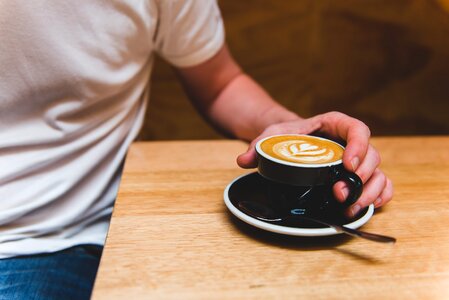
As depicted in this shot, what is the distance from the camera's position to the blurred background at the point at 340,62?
1.80m

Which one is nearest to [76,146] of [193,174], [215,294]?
[193,174]

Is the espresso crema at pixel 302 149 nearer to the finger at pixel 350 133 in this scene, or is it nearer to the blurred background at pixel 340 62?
the finger at pixel 350 133

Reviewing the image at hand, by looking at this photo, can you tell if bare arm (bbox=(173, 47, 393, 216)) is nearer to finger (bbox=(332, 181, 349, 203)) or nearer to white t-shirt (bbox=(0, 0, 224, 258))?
finger (bbox=(332, 181, 349, 203))

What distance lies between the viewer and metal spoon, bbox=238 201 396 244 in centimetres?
60

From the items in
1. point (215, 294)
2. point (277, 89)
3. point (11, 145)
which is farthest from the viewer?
point (277, 89)

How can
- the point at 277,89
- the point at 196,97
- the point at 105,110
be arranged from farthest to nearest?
the point at 277,89
the point at 196,97
the point at 105,110

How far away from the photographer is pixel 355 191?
62 cm

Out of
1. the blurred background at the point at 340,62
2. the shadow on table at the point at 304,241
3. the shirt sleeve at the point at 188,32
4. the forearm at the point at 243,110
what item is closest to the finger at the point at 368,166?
the shadow on table at the point at 304,241

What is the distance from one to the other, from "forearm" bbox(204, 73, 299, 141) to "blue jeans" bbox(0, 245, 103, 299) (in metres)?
0.43

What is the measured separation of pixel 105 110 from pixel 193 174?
24 centimetres

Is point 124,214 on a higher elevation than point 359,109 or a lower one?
higher

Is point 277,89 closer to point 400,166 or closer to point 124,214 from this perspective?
point 400,166

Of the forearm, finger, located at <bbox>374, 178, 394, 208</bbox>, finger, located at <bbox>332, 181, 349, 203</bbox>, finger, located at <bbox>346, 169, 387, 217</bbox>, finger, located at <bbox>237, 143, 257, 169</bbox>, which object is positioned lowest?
the forearm

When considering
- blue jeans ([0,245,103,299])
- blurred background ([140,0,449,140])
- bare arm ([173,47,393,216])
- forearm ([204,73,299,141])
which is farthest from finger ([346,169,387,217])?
blurred background ([140,0,449,140])
